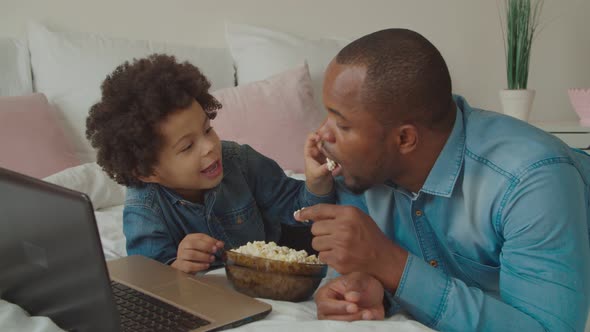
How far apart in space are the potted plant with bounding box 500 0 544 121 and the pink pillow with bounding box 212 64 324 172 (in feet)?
3.51

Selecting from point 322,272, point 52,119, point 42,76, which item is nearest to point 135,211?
point 322,272

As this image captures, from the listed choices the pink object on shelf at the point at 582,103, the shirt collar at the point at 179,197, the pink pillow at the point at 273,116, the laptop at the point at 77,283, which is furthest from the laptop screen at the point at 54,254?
the pink object on shelf at the point at 582,103

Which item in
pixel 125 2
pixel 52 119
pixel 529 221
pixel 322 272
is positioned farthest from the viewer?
pixel 125 2

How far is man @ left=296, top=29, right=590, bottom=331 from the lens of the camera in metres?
0.96

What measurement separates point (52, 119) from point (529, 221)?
1.68 m

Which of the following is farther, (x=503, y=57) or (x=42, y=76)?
(x=503, y=57)

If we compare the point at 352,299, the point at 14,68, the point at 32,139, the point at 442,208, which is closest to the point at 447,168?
the point at 442,208

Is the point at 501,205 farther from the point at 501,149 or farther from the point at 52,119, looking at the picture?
the point at 52,119

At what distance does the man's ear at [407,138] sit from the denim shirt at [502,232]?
0.18ft

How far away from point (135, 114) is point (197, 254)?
0.35 meters

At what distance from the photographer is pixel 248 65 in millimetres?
2643

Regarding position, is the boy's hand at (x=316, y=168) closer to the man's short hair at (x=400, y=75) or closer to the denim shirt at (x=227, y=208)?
the denim shirt at (x=227, y=208)

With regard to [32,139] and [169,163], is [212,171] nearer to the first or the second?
[169,163]

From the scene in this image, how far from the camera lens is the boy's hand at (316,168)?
135 centimetres
